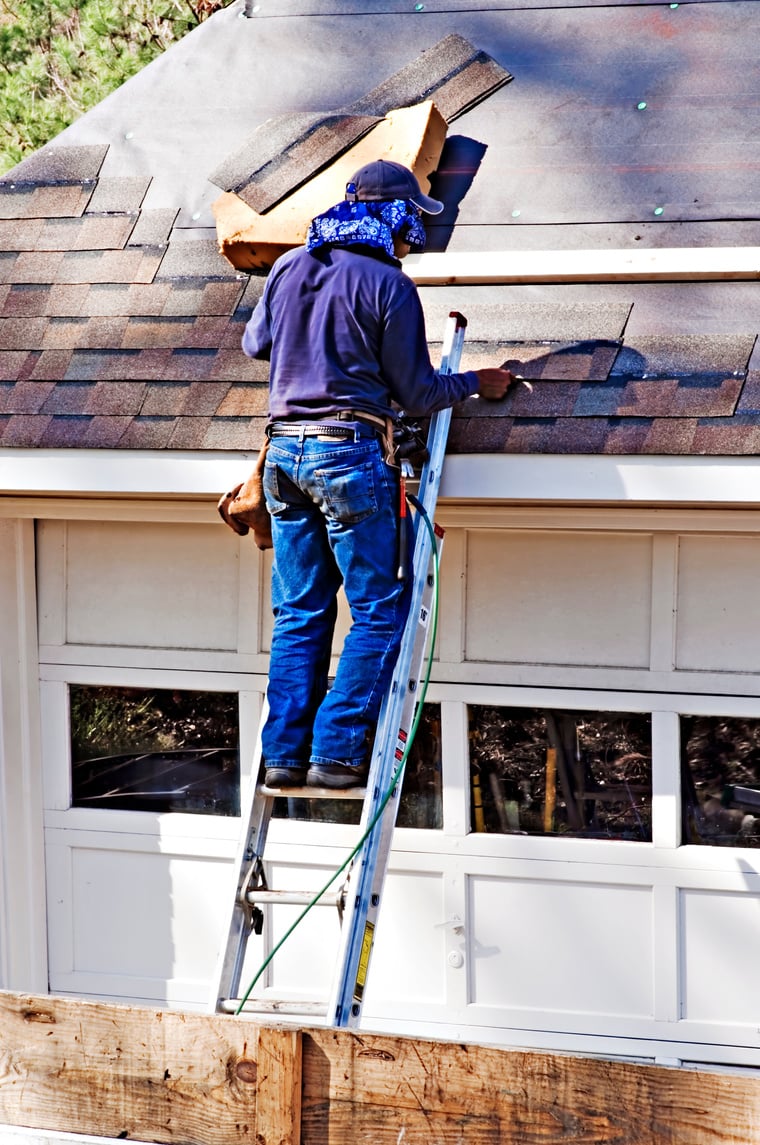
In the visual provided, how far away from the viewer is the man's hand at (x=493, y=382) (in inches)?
156

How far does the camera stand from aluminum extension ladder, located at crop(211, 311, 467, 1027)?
3.32 metres

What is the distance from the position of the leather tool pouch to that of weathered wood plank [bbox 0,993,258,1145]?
5.53 feet

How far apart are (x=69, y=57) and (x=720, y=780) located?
897cm

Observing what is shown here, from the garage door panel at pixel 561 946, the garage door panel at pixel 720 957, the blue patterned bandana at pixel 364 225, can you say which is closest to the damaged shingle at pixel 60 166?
the blue patterned bandana at pixel 364 225

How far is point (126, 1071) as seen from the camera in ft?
8.41

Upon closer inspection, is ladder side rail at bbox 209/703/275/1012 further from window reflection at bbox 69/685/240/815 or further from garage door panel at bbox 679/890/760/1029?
garage door panel at bbox 679/890/760/1029

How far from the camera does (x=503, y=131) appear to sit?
4684 mm

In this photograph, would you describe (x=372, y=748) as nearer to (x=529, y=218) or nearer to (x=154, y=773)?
(x=154, y=773)

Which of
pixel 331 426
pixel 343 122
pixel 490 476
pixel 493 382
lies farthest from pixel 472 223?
pixel 331 426

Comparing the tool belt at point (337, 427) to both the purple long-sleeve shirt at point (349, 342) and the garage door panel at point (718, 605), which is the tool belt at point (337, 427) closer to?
the purple long-sleeve shirt at point (349, 342)

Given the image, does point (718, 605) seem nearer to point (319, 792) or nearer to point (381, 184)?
point (319, 792)

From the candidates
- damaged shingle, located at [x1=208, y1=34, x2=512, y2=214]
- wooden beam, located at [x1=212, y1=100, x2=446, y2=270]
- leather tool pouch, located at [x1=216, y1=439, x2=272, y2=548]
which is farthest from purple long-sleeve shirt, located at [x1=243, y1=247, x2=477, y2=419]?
damaged shingle, located at [x1=208, y1=34, x2=512, y2=214]

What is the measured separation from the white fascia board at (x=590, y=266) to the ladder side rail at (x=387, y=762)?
1.25ft

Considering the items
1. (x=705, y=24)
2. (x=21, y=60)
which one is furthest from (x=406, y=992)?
(x=21, y=60)
